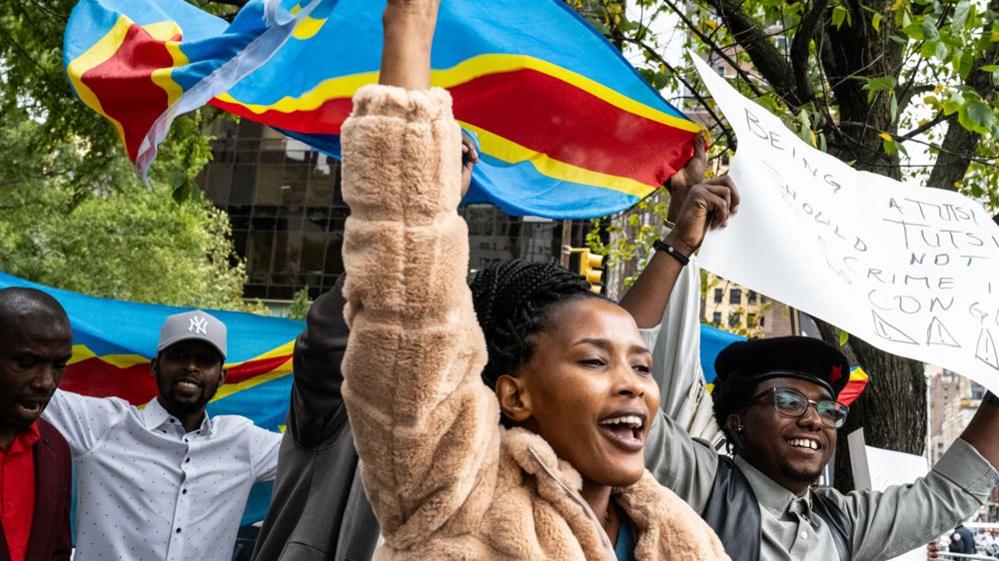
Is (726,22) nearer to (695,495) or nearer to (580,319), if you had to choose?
(695,495)

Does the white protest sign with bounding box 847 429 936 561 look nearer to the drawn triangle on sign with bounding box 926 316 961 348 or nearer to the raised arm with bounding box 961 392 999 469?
the raised arm with bounding box 961 392 999 469

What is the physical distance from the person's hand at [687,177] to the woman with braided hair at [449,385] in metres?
1.31

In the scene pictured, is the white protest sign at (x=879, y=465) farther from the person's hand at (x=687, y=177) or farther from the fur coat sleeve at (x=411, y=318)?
the fur coat sleeve at (x=411, y=318)

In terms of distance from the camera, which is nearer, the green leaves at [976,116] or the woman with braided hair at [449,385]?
the woman with braided hair at [449,385]

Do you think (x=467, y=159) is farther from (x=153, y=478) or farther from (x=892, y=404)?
(x=892, y=404)

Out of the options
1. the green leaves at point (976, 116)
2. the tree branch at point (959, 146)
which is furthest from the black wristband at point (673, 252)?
the tree branch at point (959, 146)

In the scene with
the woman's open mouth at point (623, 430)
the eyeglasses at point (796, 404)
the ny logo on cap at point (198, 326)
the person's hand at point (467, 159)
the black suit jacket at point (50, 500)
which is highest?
the person's hand at point (467, 159)

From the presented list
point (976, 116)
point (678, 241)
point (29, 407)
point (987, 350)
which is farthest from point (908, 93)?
point (29, 407)

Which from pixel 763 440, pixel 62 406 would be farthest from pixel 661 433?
pixel 62 406

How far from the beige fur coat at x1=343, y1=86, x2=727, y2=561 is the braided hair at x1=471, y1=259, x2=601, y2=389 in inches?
8.4

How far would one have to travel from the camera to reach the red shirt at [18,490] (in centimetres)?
361

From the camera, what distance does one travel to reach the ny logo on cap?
14.6 feet

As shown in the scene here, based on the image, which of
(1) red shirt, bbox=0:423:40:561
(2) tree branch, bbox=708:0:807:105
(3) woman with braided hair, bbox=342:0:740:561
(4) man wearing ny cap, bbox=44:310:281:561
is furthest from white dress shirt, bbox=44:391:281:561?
(2) tree branch, bbox=708:0:807:105

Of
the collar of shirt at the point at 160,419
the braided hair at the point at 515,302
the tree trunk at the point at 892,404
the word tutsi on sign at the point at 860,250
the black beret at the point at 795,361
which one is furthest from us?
the tree trunk at the point at 892,404
